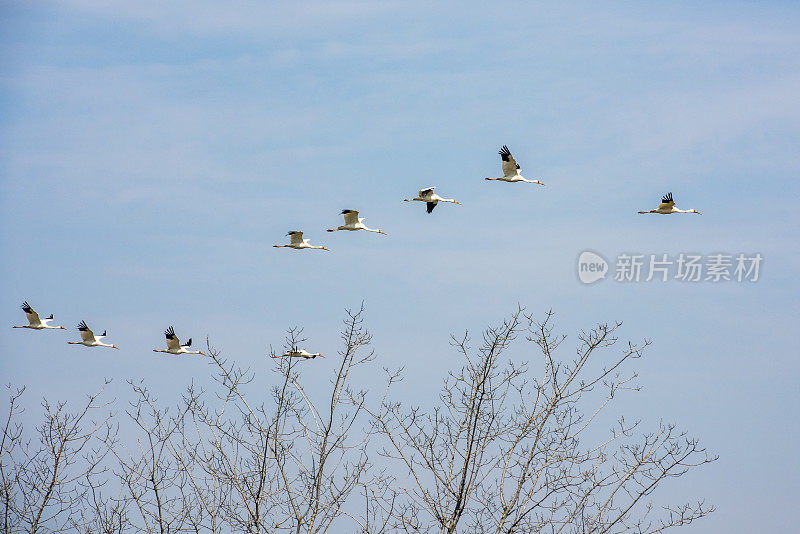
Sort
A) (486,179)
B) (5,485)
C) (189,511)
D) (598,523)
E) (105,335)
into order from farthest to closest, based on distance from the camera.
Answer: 1. (105,335)
2. (486,179)
3. (5,485)
4. (189,511)
5. (598,523)

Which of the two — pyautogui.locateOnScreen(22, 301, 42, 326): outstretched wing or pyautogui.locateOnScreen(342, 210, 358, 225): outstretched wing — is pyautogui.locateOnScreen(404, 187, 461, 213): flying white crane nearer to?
pyautogui.locateOnScreen(342, 210, 358, 225): outstretched wing

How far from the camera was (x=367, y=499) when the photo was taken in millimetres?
15633

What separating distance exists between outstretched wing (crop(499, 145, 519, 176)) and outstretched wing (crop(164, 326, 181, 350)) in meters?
9.46

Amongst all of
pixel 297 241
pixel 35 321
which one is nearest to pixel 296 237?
pixel 297 241

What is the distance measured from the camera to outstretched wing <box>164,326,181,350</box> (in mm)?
25062

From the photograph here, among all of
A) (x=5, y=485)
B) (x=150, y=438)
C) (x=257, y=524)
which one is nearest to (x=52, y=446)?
(x=5, y=485)

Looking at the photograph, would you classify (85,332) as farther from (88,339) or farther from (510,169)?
(510,169)

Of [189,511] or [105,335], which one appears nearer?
[189,511]

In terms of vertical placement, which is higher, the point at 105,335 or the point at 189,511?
the point at 105,335

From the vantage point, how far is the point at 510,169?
982 inches

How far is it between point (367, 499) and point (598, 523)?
3.63m

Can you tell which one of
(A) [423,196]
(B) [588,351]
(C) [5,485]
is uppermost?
(A) [423,196]

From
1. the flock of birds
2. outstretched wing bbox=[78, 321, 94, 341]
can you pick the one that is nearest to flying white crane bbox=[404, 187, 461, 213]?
the flock of birds

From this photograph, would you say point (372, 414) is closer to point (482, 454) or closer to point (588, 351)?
point (482, 454)
